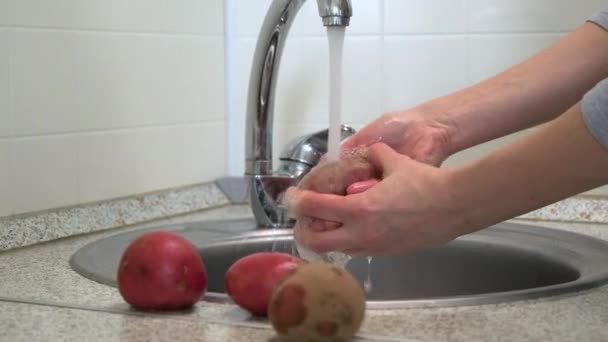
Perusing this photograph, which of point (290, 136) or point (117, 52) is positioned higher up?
point (117, 52)

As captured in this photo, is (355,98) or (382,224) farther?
(355,98)

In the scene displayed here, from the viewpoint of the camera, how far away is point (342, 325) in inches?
24.6

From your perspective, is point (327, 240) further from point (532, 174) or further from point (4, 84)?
point (4, 84)

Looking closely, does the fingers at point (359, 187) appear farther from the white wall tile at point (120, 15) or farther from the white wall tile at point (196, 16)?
the white wall tile at point (196, 16)

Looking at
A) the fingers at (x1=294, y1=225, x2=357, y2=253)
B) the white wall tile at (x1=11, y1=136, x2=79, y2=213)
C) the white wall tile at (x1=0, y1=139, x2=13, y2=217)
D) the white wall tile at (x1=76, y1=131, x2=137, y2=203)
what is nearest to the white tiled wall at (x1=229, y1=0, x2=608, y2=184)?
the white wall tile at (x1=76, y1=131, x2=137, y2=203)

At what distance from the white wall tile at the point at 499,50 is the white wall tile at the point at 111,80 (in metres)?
0.43

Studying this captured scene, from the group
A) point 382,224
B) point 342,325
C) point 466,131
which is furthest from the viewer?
point 466,131

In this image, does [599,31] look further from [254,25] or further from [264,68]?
[254,25]

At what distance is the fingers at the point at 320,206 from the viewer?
2.60 ft

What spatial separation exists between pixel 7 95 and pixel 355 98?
0.56 m

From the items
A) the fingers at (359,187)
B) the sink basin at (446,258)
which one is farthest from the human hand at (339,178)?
the sink basin at (446,258)

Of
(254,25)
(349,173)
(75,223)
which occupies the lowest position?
(75,223)

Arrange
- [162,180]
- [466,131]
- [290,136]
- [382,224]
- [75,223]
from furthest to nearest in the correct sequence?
[290,136] → [162,180] → [75,223] → [466,131] → [382,224]

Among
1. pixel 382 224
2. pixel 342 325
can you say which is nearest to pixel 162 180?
pixel 382 224
